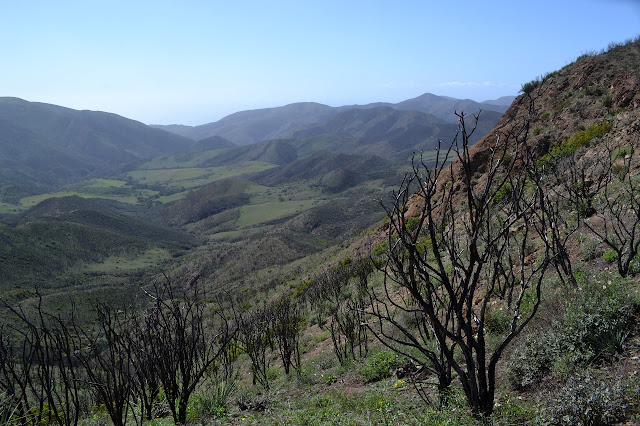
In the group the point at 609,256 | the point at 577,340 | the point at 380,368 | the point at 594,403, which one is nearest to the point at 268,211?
the point at 380,368

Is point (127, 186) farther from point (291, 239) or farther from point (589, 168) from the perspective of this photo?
point (589, 168)

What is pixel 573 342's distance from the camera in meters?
4.19

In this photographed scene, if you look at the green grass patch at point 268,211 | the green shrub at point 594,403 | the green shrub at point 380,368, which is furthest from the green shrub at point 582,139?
the green grass patch at point 268,211

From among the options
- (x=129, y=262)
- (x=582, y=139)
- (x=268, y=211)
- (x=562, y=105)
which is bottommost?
(x=129, y=262)

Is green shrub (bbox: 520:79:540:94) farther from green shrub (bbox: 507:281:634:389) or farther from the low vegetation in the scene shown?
green shrub (bbox: 507:281:634:389)

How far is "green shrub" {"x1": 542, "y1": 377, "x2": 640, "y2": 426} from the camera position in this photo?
9.83 ft

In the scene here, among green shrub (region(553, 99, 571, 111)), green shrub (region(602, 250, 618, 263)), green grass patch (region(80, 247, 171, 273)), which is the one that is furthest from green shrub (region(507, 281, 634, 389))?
green grass patch (region(80, 247, 171, 273))

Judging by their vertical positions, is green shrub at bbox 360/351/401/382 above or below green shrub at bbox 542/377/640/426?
below

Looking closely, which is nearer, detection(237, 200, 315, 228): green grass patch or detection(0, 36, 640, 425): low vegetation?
detection(0, 36, 640, 425): low vegetation

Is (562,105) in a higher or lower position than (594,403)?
higher

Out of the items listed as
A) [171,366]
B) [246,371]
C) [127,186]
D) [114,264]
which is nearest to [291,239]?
[114,264]

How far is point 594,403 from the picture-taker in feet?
9.96

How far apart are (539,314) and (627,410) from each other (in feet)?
7.33

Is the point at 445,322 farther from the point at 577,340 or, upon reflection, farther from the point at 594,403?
the point at 594,403
